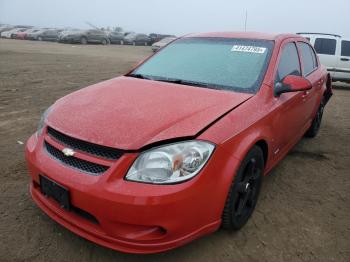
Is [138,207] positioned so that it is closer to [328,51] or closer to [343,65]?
[343,65]

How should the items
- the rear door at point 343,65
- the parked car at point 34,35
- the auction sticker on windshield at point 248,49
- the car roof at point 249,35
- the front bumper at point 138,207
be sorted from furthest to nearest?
the parked car at point 34,35 < the rear door at point 343,65 < the car roof at point 249,35 < the auction sticker on windshield at point 248,49 < the front bumper at point 138,207

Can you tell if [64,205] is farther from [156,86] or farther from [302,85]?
[302,85]

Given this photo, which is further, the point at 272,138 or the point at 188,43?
the point at 188,43

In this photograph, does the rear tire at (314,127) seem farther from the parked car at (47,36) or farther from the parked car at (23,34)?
the parked car at (23,34)

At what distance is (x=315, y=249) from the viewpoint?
2.88 meters

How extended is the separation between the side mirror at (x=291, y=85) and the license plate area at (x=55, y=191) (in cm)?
205

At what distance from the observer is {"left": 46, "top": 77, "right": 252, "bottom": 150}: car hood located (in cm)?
247

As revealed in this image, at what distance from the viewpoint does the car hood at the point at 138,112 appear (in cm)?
247

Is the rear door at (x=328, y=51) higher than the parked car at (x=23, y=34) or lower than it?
higher

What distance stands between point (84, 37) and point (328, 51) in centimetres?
2849

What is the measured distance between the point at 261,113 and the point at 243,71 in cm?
57

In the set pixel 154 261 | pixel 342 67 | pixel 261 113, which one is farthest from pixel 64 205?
pixel 342 67

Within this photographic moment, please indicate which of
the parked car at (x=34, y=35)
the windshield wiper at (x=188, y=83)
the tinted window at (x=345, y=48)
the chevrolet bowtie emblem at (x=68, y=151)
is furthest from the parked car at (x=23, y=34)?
the chevrolet bowtie emblem at (x=68, y=151)

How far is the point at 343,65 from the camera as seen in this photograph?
11516 millimetres
